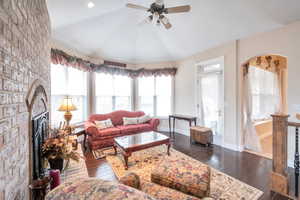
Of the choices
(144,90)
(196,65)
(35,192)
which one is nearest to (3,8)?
(35,192)

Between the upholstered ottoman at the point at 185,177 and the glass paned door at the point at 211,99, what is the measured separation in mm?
2953

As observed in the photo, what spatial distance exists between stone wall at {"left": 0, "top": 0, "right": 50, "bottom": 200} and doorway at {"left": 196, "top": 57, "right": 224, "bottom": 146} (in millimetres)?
4251

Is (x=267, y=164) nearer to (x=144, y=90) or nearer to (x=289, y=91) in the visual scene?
(x=289, y=91)

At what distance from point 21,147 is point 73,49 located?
3643 millimetres

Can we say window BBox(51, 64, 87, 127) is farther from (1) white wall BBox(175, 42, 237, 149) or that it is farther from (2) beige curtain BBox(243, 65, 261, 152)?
(2) beige curtain BBox(243, 65, 261, 152)

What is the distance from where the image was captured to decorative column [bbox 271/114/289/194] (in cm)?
209

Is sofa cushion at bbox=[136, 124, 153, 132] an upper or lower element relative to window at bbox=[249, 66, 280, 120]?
lower

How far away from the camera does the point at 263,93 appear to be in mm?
4297

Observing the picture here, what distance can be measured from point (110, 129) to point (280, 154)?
3677 millimetres

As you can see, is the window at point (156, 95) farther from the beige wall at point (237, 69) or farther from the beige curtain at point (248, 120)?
the beige curtain at point (248, 120)

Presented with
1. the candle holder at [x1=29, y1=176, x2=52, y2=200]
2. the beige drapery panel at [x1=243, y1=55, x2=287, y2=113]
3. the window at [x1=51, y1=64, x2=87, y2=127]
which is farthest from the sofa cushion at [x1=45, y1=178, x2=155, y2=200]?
the beige drapery panel at [x1=243, y1=55, x2=287, y2=113]

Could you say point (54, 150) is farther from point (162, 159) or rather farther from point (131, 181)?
point (162, 159)

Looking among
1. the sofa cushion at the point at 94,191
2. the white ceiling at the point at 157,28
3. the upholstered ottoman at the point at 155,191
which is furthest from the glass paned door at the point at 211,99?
the sofa cushion at the point at 94,191

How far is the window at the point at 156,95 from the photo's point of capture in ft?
19.7
